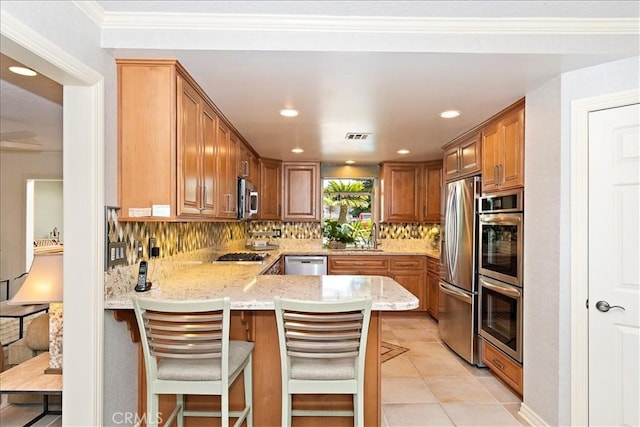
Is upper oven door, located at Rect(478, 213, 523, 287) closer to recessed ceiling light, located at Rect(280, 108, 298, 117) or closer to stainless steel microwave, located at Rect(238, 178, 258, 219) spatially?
recessed ceiling light, located at Rect(280, 108, 298, 117)

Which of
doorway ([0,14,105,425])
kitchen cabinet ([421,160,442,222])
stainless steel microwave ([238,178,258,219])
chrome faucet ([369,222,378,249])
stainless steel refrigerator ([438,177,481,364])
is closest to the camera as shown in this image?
doorway ([0,14,105,425])

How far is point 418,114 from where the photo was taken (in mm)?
3170

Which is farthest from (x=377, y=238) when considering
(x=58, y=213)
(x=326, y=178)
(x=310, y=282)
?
(x=58, y=213)

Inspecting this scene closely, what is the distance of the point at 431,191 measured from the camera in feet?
18.5

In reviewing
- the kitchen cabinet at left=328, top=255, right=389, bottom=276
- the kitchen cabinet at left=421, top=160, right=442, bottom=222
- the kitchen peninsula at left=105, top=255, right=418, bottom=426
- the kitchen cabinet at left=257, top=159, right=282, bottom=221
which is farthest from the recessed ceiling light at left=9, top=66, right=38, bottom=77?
the kitchen cabinet at left=421, top=160, right=442, bottom=222

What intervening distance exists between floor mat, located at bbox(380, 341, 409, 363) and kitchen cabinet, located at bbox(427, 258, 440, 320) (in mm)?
1172

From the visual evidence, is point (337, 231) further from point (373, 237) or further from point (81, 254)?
point (81, 254)

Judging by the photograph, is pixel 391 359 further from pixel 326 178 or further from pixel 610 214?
pixel 326 178

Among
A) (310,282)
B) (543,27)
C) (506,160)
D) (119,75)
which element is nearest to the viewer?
(543,27)

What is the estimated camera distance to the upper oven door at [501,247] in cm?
281

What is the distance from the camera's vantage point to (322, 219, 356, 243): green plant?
19.7 feet

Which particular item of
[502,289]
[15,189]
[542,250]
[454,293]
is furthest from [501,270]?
[15,189]

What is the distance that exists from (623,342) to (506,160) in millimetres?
1445

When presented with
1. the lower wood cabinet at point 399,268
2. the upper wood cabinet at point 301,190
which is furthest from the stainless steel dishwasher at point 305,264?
the upper wood cabinet at point 301,190
